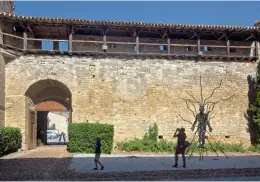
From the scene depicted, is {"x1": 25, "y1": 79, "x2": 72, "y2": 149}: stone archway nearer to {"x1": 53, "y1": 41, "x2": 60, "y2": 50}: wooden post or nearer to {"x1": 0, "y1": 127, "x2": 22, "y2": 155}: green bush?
{"x1": 0, "y1": 127, "x2": 22, "y2": 155}: green bush

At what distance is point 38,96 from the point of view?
22.3 meters

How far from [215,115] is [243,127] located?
1.87 meters

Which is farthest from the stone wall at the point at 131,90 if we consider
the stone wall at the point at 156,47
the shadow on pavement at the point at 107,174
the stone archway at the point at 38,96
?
the shadow on pavement at the point at 107,174

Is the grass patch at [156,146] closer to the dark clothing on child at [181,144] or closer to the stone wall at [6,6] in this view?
the dark clothing on child at [181,144]

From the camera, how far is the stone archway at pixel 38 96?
1974 centimetres

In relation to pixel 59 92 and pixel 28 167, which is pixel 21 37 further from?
pixel 28 167

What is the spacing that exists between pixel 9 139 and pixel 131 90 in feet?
22.7

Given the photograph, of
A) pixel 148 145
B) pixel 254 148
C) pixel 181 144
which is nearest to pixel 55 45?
pixel 148 145

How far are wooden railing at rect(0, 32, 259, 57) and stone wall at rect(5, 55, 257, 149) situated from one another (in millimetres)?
867

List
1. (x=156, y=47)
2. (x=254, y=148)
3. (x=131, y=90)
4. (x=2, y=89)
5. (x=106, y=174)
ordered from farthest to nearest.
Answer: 1. (x=156, y=47)
2. (x=254, y=148)
3. (x=131, y=90)
4. (x=2, y=89)
5. (x=106, y=174)

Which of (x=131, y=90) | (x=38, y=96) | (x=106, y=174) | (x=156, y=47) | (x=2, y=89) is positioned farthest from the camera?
(x=38, y=96)

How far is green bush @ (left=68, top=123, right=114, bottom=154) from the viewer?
17.3m

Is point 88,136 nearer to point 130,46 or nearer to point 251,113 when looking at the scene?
point 130,46

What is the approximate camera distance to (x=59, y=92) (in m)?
22.9
